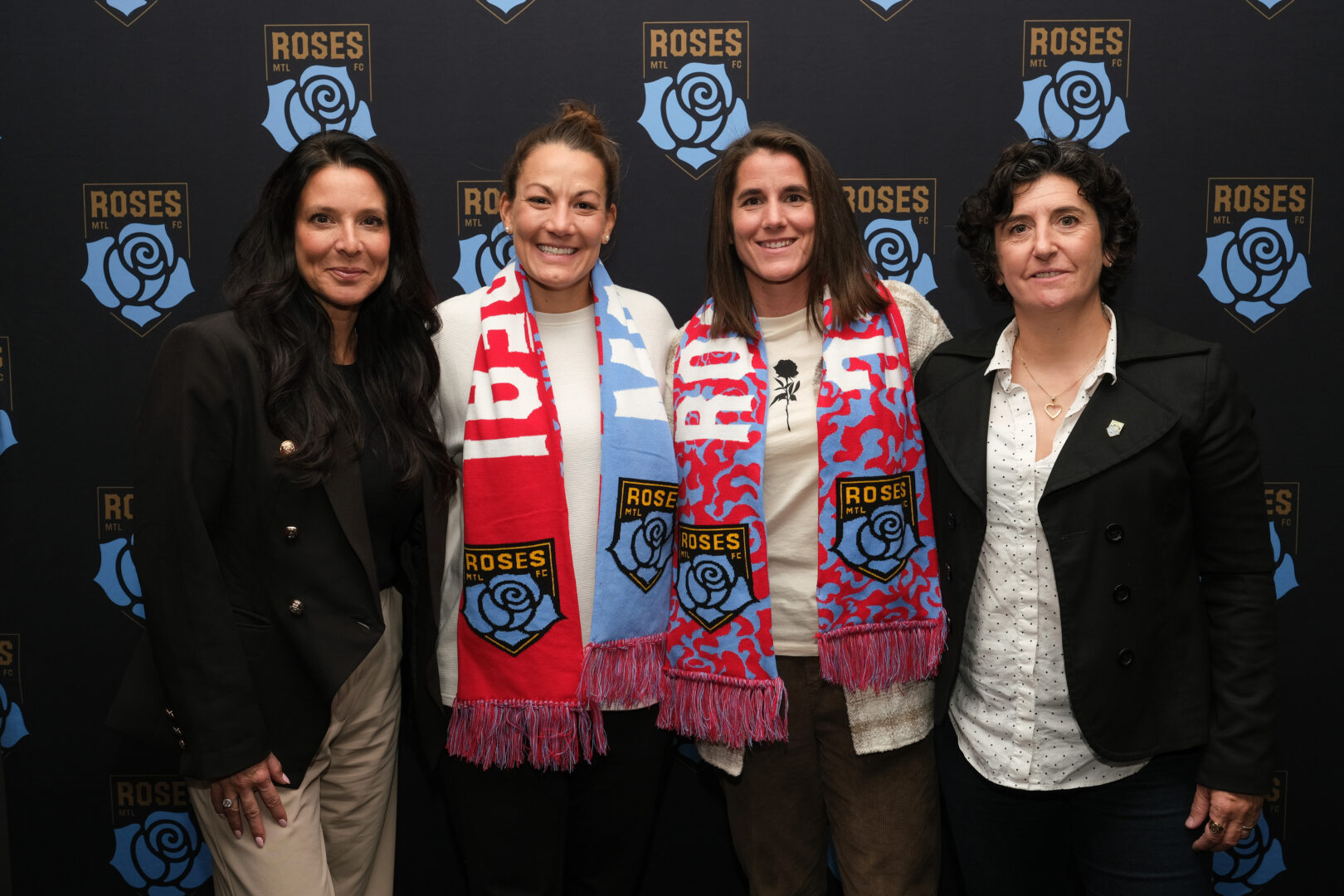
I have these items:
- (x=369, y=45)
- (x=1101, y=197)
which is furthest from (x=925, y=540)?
(x=369, y=45)

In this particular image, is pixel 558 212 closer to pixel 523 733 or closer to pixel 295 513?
pixel 295 513

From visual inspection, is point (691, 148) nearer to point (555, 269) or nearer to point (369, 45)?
point (555, 269)

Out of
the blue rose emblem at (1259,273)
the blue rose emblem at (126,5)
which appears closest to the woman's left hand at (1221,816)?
the blue rose emblem at (1259,273)

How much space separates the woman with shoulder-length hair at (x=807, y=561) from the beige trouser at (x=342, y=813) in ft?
1.90

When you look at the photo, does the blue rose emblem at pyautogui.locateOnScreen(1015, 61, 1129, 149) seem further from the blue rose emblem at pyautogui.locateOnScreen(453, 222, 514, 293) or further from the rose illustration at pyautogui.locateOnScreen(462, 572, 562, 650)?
the rose illustration at pyautogui.locateOnScreen(462, 572, 562, 650)

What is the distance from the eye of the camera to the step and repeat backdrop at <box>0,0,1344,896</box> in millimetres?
2383

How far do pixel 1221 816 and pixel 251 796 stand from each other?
1.70 metres

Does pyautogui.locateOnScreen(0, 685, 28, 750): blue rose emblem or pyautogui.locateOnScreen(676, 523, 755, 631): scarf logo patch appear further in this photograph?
pyautogui.locateOnScreen(0, 685, 28, 750): blue rose emblem

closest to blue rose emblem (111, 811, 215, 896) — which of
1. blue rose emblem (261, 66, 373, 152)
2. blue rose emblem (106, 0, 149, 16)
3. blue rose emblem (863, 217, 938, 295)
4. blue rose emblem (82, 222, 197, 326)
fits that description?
blue rose emblem (82, 222, 197, 326)

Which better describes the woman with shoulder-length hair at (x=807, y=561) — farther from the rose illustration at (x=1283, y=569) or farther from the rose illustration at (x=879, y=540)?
the rose illustration at (x=1283, y=569)

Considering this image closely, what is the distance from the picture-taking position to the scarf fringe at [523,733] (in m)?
1.84

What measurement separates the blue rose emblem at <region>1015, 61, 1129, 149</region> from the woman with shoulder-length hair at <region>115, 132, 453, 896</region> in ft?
5.28

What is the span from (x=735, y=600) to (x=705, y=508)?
20 centimetres

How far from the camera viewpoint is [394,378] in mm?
1843
